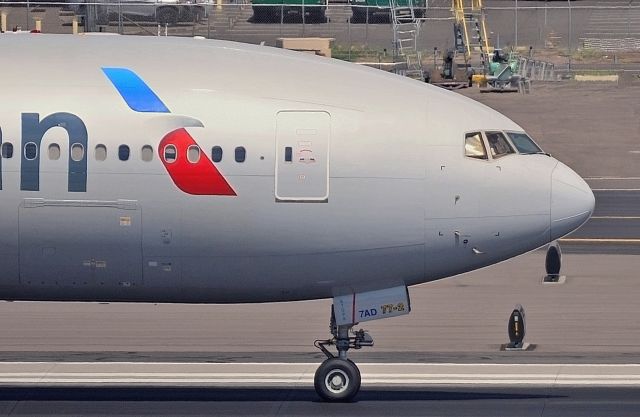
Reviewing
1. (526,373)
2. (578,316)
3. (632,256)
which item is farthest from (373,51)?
(526,373)

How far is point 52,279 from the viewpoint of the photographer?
1925 centimetres

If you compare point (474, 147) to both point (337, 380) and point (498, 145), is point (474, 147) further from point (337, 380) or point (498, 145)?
point (337, 380)

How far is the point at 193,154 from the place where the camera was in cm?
1903

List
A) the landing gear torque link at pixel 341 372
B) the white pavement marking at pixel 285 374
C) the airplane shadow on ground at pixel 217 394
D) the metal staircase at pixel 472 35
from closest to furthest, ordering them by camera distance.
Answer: the landing gear torque link at pixel 341 372 → the airplane shadow on ground at pixel 217 394 → the white pavement marking at pixel 285 374 → the metal staircase at pixel 472 35

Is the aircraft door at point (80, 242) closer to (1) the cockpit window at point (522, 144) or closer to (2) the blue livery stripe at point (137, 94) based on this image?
(2) the blue livery stripe at point (137, 94)

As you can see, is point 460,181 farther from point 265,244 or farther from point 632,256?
point 632,256

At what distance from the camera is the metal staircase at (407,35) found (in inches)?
2692

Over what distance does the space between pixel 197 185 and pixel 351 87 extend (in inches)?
99.9

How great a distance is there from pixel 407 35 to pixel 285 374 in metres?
55.6

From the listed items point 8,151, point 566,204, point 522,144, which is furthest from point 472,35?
point 8,151

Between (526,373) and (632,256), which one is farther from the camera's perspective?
(632,256)

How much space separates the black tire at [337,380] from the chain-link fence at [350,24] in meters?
48.1

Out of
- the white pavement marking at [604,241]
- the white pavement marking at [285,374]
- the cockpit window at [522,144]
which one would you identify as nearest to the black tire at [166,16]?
the white pavement marking at [604,241]

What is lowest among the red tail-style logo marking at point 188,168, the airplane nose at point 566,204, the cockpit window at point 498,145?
the airplane nose at point 566,204
